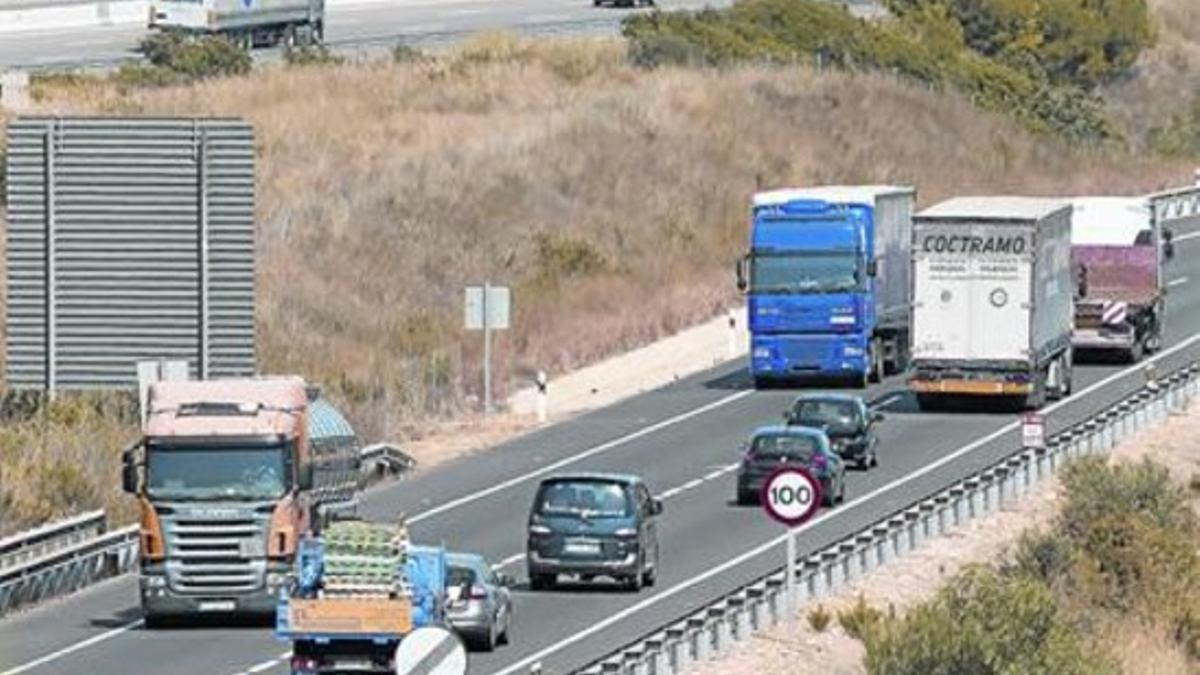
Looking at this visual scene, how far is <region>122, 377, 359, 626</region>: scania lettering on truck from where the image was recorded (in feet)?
137

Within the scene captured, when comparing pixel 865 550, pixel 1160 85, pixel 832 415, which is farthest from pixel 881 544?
pixel 1160 85

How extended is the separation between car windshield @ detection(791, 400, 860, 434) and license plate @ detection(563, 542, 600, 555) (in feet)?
42.0

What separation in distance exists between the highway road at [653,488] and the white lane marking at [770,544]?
0.03 meters

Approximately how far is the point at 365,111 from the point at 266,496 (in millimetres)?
64326

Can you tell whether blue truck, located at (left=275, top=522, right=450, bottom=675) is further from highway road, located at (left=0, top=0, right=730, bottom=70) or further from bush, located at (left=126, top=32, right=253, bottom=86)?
highway road, located at (left=0, top=0, right=730, bottom=70)

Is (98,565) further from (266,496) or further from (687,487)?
(687,487)

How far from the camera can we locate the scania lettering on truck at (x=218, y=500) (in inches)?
1639

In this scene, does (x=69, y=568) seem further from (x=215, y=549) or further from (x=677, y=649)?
(x=677, y=649)

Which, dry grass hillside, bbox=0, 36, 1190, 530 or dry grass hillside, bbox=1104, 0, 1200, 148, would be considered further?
dry grass hillside, bbox=1104, 0, 1200, 148

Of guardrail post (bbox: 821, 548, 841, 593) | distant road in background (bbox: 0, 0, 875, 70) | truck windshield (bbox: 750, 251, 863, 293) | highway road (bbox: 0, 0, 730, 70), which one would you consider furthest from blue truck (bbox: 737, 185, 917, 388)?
highway road (bbox: 0, 0, 730, 70)

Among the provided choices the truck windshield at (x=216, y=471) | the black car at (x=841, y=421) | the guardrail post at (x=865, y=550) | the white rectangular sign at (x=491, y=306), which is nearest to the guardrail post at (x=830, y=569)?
the guardrail post at (x=865, y=550)

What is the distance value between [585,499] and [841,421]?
43.5 ft

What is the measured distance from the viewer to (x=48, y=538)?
47344 millimetres

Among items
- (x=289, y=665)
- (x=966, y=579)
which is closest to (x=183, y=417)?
(x=289, y=665)
